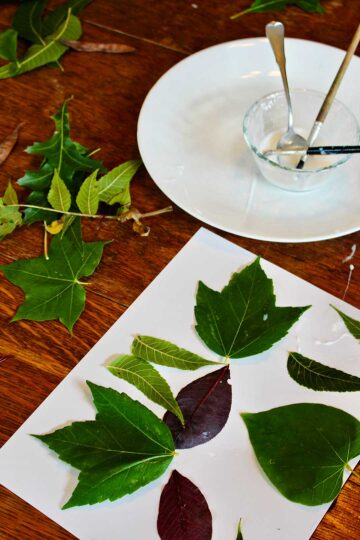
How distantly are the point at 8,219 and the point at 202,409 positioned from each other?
0.23 m

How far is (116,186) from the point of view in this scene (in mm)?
619

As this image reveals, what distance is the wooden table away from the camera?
51cm

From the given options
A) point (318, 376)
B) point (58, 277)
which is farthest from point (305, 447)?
point (58, 277)

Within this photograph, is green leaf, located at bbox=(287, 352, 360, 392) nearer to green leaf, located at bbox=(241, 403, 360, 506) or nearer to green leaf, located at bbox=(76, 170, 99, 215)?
green leaf, located at bbox=(241, 403, 360, 506)

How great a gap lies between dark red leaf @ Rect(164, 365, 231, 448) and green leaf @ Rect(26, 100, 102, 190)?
0.22 meters

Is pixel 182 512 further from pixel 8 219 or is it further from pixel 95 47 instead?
pixel 95 47

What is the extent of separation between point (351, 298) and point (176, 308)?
0.14 meters

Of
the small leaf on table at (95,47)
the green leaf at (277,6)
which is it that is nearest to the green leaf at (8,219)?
the small leaf on table at (95,47)

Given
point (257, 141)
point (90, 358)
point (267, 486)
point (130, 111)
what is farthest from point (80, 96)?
point (267, 486)

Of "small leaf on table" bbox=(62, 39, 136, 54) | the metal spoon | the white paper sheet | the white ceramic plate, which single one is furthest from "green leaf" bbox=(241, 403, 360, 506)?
"small leaf on table" bbox=(62, 39, 136, 54)

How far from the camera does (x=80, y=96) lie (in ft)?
2.32

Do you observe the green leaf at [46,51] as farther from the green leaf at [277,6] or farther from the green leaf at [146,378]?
the green leaf at [146,378]

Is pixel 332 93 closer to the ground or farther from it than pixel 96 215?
farther from it

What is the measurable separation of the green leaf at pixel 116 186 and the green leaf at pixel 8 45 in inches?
7.9
